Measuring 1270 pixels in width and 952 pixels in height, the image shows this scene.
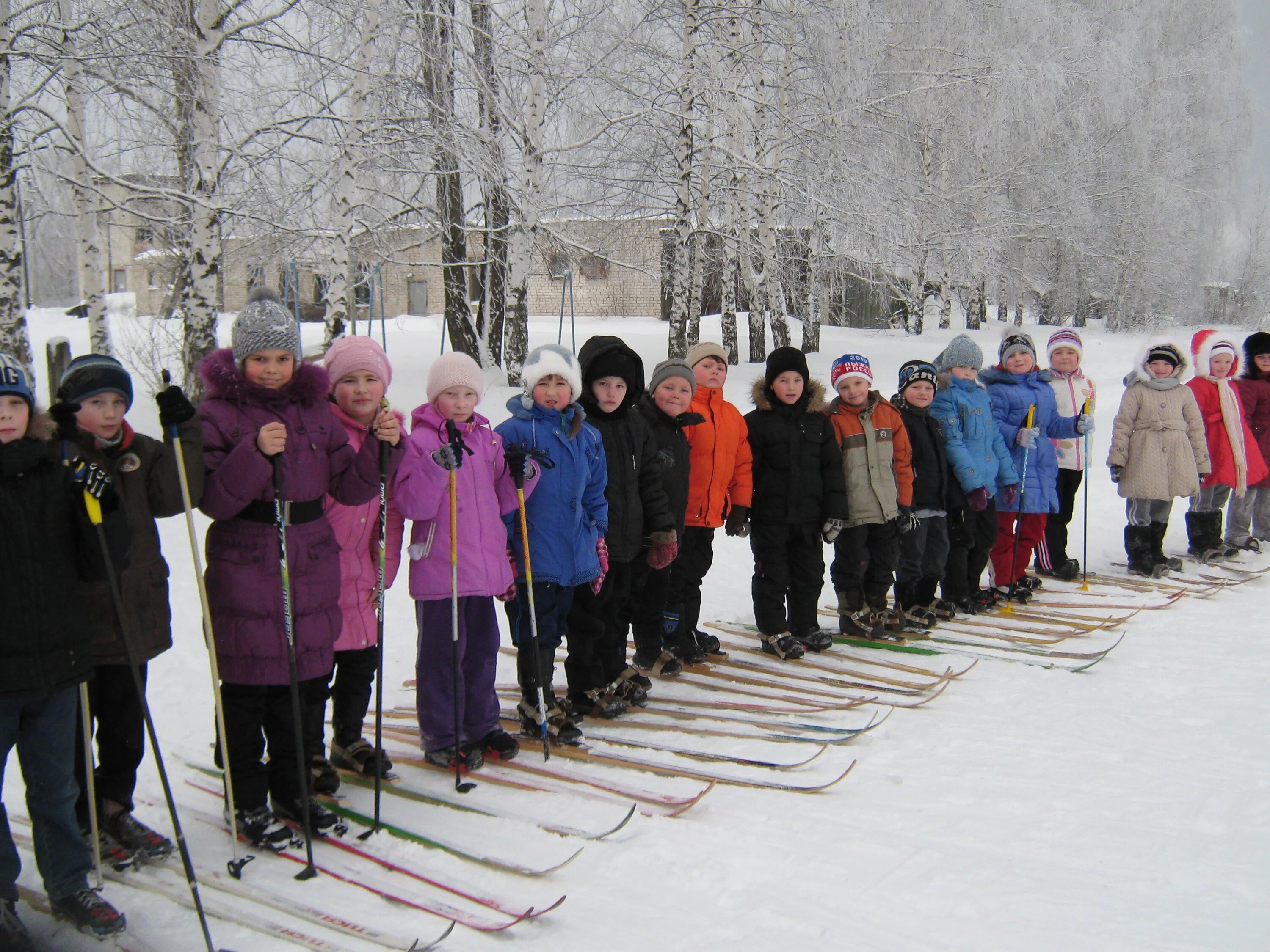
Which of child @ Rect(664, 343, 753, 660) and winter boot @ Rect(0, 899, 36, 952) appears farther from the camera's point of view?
child @ Rect(664, 343, 753, 660)

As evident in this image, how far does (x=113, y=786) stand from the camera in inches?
121

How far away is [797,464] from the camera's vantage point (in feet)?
17.3

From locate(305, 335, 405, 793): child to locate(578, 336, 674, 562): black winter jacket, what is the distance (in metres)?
1.06

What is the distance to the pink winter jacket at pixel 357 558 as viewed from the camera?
3539 mm

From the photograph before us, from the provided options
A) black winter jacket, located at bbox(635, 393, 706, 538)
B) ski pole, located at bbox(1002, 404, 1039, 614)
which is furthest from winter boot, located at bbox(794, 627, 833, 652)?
ski pole, located at bbox(1002, 404, 1039, 614)

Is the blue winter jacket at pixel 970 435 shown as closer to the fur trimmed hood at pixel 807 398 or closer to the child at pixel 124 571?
the fur trimmed hood at pixel 807 398

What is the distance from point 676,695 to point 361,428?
2.16 metres

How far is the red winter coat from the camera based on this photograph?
830cm

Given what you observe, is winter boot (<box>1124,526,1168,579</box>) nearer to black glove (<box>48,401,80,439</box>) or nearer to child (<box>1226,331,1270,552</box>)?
child (<box>1226,331,1270,552</box>)

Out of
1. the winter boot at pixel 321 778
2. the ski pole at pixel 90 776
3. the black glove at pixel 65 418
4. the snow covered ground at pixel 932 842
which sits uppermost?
the black glove at pixel 65 418

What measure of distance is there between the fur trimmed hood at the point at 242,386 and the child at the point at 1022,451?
16.6ft

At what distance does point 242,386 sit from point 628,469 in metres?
1.85

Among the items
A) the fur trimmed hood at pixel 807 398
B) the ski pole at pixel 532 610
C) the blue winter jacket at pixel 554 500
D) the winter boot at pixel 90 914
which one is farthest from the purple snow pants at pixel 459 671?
the fur trimmed hood at pixel 807 398

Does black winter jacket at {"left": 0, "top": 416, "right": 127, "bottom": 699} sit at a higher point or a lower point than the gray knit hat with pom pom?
lower
